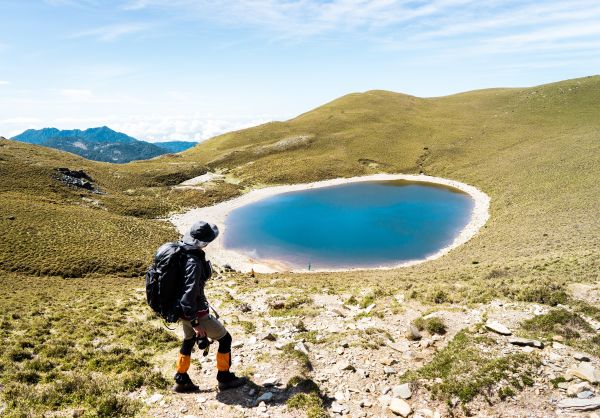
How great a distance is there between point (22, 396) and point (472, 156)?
337 ft

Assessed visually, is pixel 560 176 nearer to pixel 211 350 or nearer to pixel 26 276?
pixel 211 350

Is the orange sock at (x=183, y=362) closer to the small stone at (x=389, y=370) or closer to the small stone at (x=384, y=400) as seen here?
the small stone at (x=384, y=400)

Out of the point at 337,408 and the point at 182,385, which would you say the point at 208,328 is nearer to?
the point at 182,385

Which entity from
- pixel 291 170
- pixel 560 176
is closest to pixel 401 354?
pixel 560 176

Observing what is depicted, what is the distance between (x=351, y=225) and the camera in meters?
54.6

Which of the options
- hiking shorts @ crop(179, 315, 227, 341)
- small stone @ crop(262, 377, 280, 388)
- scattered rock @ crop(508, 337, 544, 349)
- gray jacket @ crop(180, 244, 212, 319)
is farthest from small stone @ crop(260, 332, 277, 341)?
scattered rock @ crop(508, 337, 544, 349)

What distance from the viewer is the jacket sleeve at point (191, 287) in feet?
23.5

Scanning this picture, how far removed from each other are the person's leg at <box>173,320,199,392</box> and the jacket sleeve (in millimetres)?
1035

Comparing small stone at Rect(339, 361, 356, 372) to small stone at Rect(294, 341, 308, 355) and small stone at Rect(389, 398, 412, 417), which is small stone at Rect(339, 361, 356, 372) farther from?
small stone at Rect(389, 398, 412, 417)

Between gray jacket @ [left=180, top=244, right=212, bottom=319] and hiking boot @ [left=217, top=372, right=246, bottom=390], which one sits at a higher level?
gray jacket @ [left=180, top=244, right=212, bottom=319]

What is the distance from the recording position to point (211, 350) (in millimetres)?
11320

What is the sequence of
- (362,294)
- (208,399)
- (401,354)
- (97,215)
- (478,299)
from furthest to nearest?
1. (97,215)
2. (362,294)
3. (478,299)
4. (401,354)
5. (208,399)

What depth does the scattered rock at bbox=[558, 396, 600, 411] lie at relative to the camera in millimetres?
7312

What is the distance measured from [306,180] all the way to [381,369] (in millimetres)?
83725
